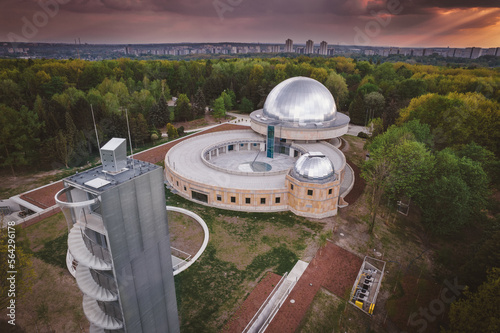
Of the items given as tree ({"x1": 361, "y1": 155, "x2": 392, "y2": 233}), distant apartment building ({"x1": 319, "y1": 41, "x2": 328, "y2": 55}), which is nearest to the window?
tree ({"x1": 361, "y1": 155, "x2": 392, "y2": 233})

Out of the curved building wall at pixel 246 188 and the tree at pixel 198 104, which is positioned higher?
the tree at pixel 198 104

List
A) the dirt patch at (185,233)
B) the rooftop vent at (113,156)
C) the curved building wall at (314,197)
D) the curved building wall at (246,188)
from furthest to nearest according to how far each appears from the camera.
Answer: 1. the curved building wall at (246,188)
2. the curved building wall at (314,197)
3. the dirt patch at (185,233)
4. the rooftop vent at (113,156)

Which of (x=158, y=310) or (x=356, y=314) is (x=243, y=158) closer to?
(x=356, y=314)

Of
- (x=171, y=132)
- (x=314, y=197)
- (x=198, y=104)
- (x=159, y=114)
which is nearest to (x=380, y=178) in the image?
(x=314, y=197)

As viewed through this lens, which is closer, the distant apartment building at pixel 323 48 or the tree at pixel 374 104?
the tree at pixel 374 104

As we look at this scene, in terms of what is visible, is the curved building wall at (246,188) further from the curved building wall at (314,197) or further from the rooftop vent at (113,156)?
the rooftop vent at (113,156)

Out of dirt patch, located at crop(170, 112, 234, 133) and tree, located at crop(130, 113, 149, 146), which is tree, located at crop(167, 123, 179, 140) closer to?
tree, located at crop(130, 113, 149, 146)

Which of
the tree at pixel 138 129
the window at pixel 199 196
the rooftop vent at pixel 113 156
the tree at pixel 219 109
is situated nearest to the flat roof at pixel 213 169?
the window at pixel 199 196
